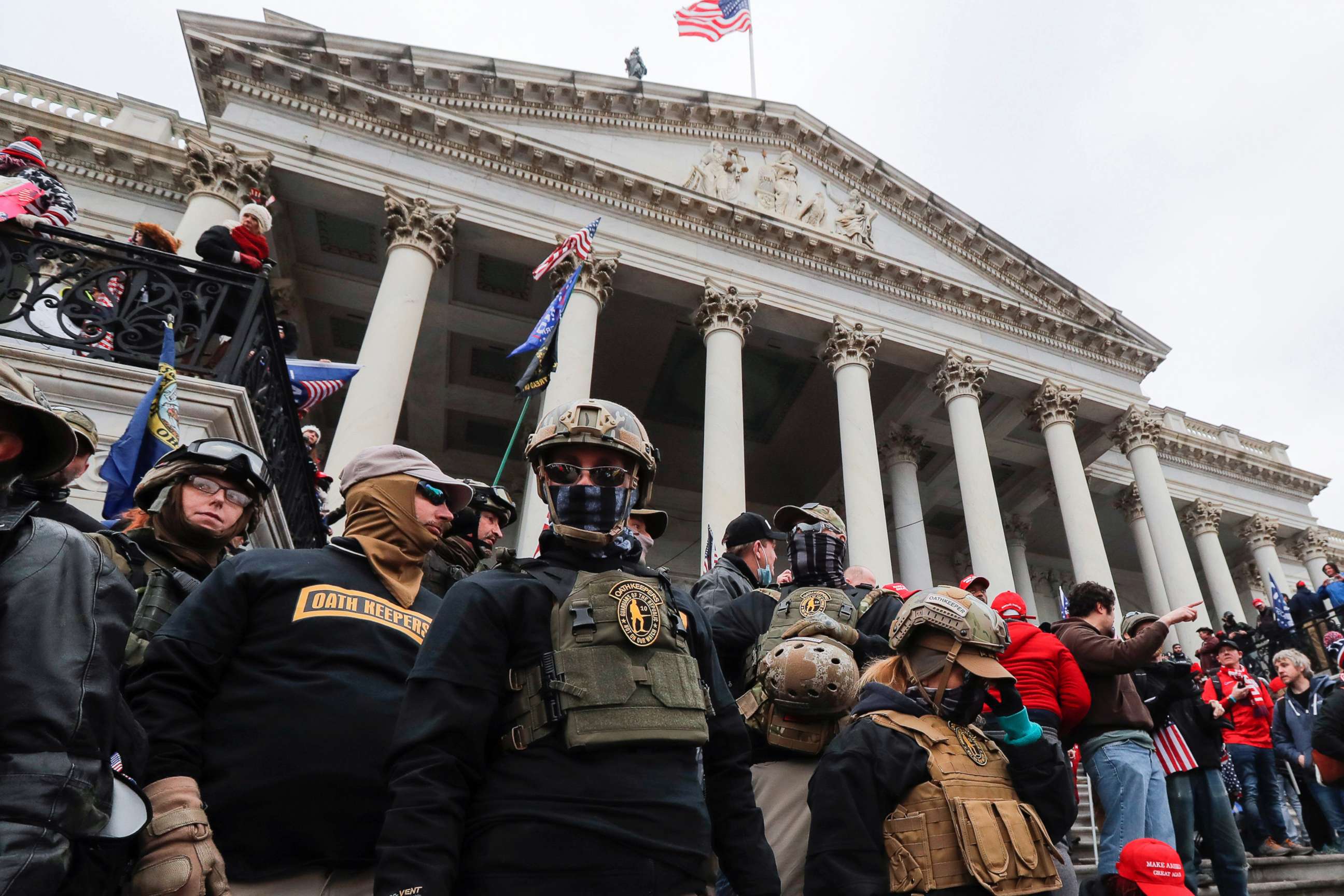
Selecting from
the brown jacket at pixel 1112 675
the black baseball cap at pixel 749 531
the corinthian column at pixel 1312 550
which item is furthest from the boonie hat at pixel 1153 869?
the corinthian column at pixel 1312 550

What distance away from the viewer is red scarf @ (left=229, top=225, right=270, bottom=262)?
7.59 metres

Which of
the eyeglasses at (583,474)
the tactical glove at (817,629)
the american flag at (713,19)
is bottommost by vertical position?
the tactical glove at (817,629)

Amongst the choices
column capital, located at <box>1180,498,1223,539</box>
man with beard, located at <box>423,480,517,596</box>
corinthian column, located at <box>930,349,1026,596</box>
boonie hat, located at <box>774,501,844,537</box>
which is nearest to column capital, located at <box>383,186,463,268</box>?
man with beard, located at <box>423,480,517,596</box>

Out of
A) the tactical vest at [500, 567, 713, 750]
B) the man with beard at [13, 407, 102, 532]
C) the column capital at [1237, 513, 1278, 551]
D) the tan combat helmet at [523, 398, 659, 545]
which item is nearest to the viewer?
the tactical vest at [500, 567, 713, 750]

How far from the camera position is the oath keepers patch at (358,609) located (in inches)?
95.0

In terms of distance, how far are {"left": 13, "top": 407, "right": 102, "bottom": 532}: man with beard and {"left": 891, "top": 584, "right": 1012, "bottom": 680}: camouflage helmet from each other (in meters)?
3.02

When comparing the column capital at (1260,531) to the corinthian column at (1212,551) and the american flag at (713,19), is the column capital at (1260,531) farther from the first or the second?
the american flag at (713,19)

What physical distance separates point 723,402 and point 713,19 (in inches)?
471

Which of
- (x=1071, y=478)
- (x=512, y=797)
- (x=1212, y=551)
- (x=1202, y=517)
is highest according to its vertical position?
(x=1202, y=517)

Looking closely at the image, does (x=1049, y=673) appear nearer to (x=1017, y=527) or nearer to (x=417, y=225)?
(x=417, y=225)

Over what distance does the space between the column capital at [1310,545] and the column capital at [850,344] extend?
24118 mm

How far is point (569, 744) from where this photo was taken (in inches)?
73.3

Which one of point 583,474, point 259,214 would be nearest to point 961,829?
point 583,474

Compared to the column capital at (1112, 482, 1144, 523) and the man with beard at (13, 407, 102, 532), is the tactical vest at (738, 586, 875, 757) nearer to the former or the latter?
the man with beard at (13, 407, 102, 532)
